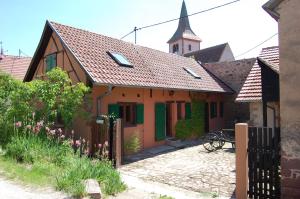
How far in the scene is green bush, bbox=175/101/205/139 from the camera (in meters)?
17.1

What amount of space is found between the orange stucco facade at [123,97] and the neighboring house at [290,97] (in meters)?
7.20

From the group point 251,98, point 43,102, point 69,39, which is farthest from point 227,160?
point 69,39

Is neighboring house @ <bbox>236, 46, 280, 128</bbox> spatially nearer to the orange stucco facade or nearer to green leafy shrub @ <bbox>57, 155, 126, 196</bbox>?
the orange stucco facade

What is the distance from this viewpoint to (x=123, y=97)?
13375 mm

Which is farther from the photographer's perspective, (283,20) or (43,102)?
(43,102)

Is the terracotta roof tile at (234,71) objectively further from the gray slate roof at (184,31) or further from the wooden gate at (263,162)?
the gray slate roof at (184,31)

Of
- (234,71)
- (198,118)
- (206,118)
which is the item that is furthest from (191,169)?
(234,71)

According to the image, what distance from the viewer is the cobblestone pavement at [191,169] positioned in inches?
339

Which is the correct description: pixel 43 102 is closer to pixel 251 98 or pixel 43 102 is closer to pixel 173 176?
pixel 173 176

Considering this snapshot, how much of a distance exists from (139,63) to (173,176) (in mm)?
7594

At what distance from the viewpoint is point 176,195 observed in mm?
7598

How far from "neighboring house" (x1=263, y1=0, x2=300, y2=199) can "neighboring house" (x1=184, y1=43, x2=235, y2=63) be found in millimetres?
25833

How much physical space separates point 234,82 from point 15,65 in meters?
16.1

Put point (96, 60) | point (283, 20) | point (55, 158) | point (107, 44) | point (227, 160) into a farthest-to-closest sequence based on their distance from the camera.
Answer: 1. point (107, 44)
2. point (96, 60)
3. point (227, 160)
4. point (55, 158)
5. point (283, 20)
